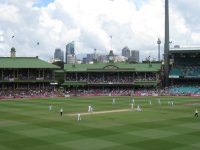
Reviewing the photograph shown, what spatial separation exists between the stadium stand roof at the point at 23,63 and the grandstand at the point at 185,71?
114ft

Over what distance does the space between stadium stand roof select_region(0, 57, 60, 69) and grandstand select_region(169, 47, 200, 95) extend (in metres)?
34.6

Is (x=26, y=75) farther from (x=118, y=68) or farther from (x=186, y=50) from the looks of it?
(x=186, y=50)

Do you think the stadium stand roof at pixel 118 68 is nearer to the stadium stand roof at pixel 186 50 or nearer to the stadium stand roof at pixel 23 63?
the stadium stand roof at pixel 186 50

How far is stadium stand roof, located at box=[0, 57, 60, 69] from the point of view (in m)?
100

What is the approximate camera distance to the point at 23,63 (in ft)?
337

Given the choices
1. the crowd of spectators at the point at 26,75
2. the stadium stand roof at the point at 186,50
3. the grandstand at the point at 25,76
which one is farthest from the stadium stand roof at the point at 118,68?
the grandstand at the point at 25,76

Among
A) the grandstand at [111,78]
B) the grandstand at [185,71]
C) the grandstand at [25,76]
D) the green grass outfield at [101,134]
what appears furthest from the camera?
the grandstand at [111,78]

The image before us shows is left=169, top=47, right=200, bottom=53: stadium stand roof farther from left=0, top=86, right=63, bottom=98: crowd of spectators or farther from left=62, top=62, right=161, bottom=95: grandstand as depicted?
left=0, top=86, right=63, bottom=98: crowd of spectators

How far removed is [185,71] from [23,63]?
4707 cm

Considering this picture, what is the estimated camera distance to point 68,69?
371 feet

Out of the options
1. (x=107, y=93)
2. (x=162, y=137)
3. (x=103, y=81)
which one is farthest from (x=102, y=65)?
(x=162, y=137)

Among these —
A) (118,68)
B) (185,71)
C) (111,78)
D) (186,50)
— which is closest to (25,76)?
(111,78)

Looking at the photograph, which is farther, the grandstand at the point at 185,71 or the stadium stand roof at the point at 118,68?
the stadium stand roof at the point at 118,68

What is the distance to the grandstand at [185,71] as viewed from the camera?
10009cm
